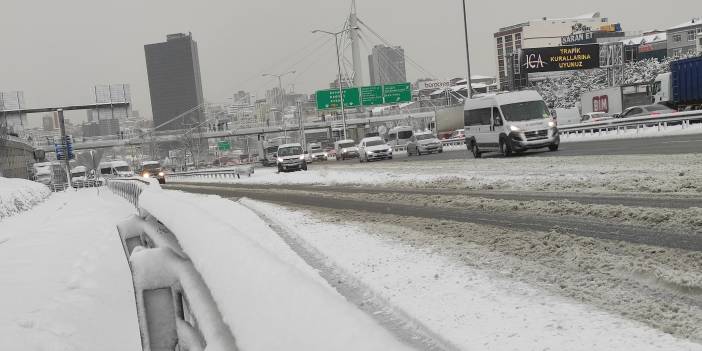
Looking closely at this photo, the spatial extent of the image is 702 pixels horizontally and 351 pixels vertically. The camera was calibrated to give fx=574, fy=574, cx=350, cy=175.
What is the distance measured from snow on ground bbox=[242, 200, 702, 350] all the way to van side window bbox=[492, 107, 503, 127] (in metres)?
17.5

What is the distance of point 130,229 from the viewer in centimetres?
440

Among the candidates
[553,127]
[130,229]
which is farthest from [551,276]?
[553,127]

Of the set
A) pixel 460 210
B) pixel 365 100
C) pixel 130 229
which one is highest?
pixel 365 100

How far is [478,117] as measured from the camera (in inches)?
1062

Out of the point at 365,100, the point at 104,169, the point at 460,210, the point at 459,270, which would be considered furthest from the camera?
the point at 365,100

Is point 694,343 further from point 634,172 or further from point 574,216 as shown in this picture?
point 634,172

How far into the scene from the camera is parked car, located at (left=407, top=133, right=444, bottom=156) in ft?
132

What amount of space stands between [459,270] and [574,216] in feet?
11.3

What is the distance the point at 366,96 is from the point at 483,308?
218 feet

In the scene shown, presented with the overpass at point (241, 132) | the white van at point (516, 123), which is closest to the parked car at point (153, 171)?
the white van at point (516, 123)

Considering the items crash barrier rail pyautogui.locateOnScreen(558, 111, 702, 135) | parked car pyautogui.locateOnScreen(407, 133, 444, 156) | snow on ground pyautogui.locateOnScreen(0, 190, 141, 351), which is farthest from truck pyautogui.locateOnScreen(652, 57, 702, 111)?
snow on ground pyautogui.locateOnScreen(0, 190, 141, 351)

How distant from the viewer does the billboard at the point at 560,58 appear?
61.0 m

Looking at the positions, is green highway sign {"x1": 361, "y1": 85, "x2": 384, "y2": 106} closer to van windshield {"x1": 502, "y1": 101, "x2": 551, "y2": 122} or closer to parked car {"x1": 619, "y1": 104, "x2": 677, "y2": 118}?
parked car {"x1": 619, "y1": 104, "x2": 677, "y2": 118}

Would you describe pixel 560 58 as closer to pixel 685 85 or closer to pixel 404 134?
pixel 404 134
